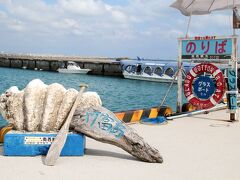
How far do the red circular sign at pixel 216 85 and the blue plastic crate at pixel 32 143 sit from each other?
4547 mm

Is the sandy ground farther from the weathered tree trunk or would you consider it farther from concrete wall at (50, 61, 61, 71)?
concrete wall at (50, 61, 61, 71)

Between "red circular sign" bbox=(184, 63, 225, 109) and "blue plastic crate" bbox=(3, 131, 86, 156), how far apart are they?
4547mm

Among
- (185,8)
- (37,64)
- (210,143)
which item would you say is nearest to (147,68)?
(37,64)

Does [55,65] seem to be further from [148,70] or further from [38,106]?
[38,106]

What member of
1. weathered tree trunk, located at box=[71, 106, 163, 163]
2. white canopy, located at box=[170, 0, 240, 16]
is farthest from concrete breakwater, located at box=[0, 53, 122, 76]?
weathered tree trunk, located at box=[71, 106, 163, 163]

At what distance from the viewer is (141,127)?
6566 millimetres

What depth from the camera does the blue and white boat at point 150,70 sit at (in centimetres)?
4369

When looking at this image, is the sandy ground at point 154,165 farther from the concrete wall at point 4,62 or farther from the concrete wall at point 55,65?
the concrete wall at point 4,62

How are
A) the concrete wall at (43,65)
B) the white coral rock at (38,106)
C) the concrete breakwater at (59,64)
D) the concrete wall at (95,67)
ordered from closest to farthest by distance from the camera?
the white coral rock at (38,106) → the concrete breakwater at (59,64) → the concrete wall at (95,67) → the concrete wall at (43,65)

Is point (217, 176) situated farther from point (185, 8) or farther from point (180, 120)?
point (185, 8)

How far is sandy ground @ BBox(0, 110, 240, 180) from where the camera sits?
3.69 metres

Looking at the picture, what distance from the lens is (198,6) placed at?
8992 mm

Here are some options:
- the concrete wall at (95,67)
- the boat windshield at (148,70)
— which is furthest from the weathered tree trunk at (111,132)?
the concrete wall at (95,67)

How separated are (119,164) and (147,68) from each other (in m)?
43.0
